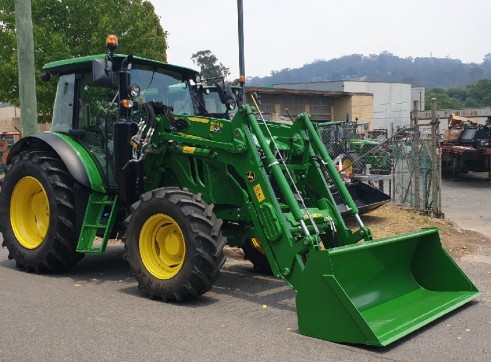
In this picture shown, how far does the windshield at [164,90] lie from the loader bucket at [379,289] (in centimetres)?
328

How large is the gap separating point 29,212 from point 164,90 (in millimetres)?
2448

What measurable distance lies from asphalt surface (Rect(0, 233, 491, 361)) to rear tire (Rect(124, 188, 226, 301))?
0.78ft

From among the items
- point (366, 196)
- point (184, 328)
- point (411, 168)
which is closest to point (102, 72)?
point (184, 328)

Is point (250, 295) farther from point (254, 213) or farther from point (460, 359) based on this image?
point (460, 359)

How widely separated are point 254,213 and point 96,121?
2.87m

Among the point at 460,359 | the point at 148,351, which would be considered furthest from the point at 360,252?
the point at 148,351

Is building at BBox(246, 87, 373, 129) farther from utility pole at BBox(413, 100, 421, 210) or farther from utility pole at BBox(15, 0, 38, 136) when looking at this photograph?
utility pole at BBox(15, 0, 38, 136)

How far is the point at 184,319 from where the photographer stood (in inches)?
212

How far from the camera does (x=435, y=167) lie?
37.6 feet

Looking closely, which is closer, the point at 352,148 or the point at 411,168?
the point at 411,168

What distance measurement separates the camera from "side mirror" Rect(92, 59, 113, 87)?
253 inches

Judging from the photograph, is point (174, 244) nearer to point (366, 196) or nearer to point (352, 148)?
point (366, 196)

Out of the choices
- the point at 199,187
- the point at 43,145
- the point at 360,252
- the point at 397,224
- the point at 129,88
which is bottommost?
the point at 397,224

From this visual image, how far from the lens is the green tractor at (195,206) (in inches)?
211
